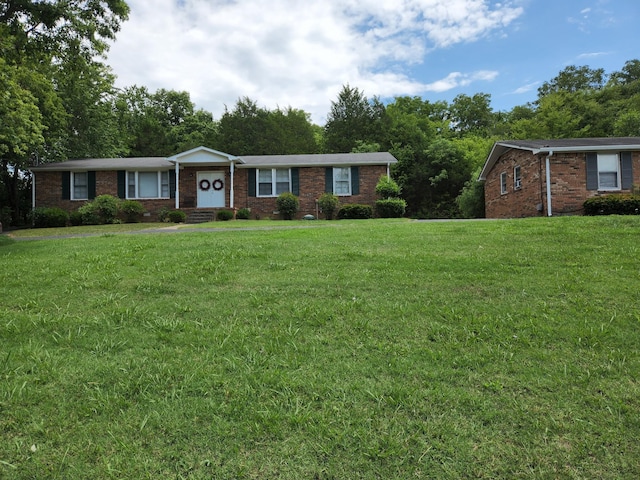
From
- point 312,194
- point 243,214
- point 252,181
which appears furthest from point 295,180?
point 243,214

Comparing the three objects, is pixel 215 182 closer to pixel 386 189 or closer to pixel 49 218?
pixel 49 218

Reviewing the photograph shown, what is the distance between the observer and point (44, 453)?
2170 millimetres

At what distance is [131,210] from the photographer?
18.8 metres

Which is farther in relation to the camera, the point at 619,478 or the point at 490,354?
the point at 490,354

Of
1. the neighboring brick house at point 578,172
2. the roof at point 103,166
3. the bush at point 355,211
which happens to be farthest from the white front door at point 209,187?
the neighboring brick house at point 578,172

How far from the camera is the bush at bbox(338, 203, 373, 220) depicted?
18297 millimetres

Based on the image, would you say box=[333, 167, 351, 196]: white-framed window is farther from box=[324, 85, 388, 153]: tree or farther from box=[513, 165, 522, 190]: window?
box=[324, 85, 388, 153]: tree

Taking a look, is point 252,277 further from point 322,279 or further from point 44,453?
point 44,453

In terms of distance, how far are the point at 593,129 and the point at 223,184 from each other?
85.3 feet

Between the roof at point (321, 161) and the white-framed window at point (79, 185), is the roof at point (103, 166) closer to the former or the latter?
the white-framed window at point (79, 185)

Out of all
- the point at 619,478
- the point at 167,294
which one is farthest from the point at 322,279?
the point at 619,478

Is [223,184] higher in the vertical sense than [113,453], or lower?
higher

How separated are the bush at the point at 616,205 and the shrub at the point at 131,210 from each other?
18.8 meters

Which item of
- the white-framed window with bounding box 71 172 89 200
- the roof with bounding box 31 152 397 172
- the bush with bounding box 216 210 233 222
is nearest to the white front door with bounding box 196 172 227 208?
the roof with bounding box 31 152 397 172
